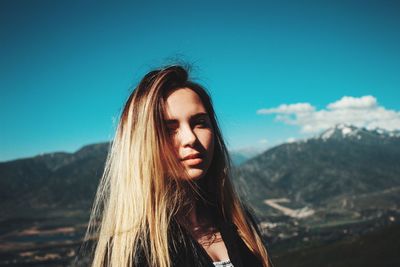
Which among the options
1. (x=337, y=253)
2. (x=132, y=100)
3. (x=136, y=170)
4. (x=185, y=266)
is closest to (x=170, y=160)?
(x=136, y=170)

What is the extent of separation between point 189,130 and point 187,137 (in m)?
0.07

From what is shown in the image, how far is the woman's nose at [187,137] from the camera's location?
2883 millimetres

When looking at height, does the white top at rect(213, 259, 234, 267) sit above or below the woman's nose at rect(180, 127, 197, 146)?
below

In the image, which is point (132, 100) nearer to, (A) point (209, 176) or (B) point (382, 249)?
(A) point (209, 176)

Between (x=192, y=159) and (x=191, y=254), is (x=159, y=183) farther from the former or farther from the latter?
(x=191, y=254)

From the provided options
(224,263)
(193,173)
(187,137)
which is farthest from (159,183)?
(224,263)

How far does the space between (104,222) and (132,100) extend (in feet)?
3.33

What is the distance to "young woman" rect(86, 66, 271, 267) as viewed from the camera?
2578mm

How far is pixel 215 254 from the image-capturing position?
3264 mm

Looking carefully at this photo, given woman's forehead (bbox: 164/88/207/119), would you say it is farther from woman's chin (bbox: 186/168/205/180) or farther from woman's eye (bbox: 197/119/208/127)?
woman's chin (bbox: 186/168/205/180)

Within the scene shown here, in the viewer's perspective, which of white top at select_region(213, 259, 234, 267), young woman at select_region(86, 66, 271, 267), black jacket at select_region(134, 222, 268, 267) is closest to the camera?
young woman at select_region(86, 66, 271, 267)

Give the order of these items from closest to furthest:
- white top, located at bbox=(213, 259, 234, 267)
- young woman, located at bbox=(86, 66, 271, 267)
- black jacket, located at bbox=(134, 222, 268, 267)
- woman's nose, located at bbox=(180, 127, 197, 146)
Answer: young woman, located at bbox=(86, 66, 271, 267) → black jacket, located at bbox=(134, 222, 268, 267) → woman's nose, located at bbox=(180, 127, 197, 146) → white top, located at bbox=(213, 259, 234, 267)

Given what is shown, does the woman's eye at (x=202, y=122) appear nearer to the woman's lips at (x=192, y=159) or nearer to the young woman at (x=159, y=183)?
the young woman at (x=159, y=183)

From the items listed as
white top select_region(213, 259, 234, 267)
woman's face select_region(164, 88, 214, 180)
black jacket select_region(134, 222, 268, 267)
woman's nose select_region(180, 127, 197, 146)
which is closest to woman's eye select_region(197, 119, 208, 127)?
woman's face select_region(164, 88, 214, 180)
